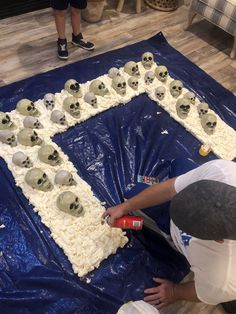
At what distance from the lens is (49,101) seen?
1911mm

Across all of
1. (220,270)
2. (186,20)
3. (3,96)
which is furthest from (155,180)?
(186,20)

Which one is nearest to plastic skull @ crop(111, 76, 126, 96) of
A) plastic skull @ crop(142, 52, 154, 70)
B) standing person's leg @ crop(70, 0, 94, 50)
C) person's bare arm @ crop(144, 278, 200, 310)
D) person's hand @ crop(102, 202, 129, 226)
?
plastic skull @ crop(142, 52, 154, 70)

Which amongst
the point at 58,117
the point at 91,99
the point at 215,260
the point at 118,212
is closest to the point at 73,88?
the point at 91,99

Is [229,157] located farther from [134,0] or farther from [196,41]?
[134,0]

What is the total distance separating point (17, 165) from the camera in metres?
1.67

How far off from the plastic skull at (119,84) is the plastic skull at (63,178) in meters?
0.70

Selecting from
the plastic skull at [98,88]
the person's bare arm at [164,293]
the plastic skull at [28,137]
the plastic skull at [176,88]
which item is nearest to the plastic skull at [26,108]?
the plastic skull at [28,137]

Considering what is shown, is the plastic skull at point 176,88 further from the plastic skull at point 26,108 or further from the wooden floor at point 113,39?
the plastic skull at point 26,108

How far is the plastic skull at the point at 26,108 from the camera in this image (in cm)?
185

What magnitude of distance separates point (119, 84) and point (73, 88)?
279 millimetres

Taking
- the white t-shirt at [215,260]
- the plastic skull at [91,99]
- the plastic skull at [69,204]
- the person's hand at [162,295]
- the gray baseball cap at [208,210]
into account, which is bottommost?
the person's hand at [162,295]

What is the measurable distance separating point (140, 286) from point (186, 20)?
7.60 ft

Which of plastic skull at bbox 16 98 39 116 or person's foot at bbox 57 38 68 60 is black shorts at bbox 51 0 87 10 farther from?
plastic skull at bbox 16 98 39 116

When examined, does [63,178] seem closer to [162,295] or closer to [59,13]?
[162,295]
